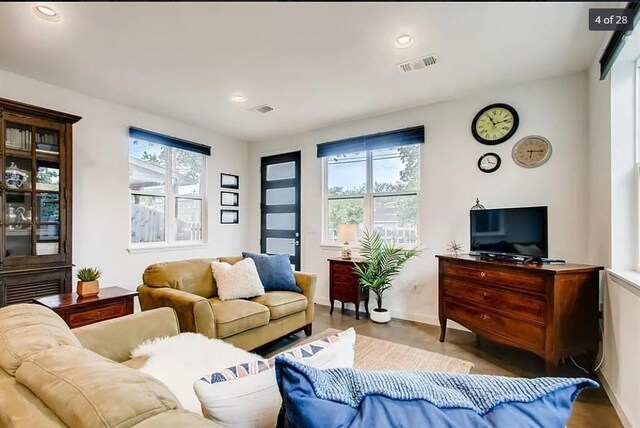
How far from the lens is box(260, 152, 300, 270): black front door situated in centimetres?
464

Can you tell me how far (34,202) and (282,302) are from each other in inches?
88.6

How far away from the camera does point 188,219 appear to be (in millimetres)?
4316

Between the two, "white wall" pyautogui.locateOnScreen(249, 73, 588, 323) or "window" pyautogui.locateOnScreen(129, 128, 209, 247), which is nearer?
"white wall" pyautogui.locateOnScreen(249, 73, 588, 323)

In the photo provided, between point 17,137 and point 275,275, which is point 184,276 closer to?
point 275,275

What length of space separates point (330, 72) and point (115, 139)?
250cm

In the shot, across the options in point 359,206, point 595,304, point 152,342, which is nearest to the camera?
point 152,342

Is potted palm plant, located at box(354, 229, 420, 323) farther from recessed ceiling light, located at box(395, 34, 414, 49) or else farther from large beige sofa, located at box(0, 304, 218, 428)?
large beige sofa, located at box(0, 304, 218, 428)

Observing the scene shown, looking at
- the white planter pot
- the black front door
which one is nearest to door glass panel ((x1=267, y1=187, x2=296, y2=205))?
the black front door

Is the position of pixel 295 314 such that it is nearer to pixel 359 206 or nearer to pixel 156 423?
pixel 359 206

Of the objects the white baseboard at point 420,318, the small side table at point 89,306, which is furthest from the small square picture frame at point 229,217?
the white baseboard at point 420,318

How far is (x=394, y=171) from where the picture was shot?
385 centimetres

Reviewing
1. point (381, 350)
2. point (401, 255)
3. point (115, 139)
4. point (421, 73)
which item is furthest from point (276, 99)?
point (381, 350)

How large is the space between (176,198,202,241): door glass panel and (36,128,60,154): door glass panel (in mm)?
1543

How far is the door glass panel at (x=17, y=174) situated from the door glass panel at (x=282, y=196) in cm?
285
